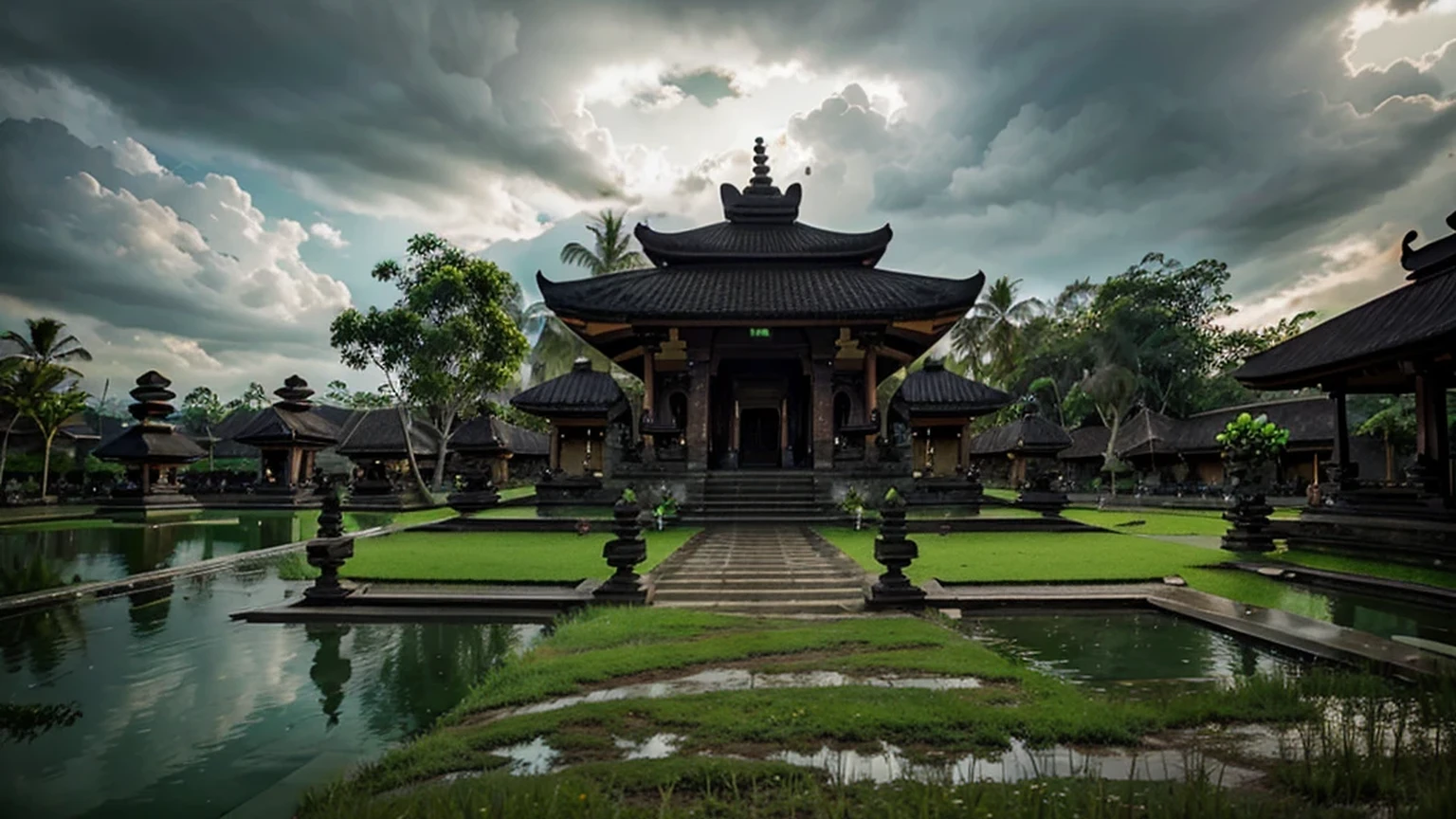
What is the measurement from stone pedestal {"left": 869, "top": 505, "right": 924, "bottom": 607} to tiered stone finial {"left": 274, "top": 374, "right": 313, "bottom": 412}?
3499 cm

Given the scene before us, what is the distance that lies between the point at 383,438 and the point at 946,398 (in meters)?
27.3

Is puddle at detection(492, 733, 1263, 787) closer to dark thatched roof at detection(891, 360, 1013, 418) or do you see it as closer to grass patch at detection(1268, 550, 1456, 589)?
grass patch at detection(1268, 550, 1456, 589)

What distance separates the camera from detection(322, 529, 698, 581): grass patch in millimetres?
9812

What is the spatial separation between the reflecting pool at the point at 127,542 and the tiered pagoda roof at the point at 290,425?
21.7 ft

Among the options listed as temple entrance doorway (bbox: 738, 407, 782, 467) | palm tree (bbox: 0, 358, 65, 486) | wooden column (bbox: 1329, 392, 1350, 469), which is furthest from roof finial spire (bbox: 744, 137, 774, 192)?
palm tree (bbox: 0, 358, 65, 486)

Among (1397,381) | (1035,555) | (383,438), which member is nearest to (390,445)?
(383,438)

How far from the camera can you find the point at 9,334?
29.2 metres

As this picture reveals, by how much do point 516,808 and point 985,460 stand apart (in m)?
41.9

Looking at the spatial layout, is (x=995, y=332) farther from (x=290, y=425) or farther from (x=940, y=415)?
(x=290, y=425)

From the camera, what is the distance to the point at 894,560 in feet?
26.6

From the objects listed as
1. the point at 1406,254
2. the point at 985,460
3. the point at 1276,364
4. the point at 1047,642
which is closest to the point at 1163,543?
the point at 1276,364

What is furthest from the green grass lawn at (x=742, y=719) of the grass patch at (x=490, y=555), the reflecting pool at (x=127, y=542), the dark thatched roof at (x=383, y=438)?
the dark thatched roof at (x=383, y=438)

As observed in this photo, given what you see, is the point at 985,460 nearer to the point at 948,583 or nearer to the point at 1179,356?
the point at 1179,356

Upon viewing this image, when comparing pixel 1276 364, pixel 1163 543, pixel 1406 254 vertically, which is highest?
pixel 1406 254
